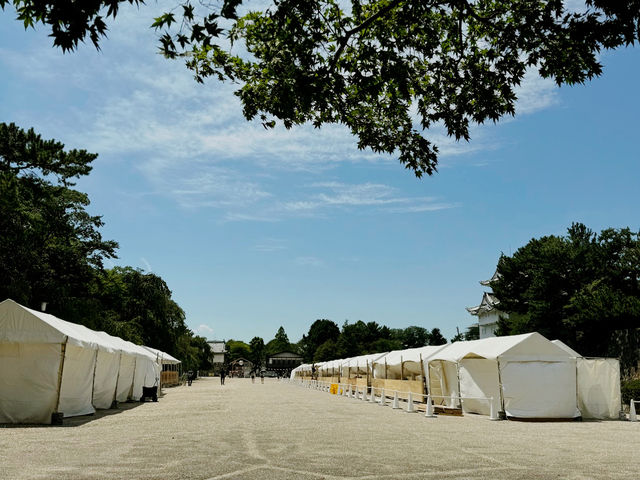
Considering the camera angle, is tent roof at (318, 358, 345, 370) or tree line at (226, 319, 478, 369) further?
tree line at (226, 319, 478, 369)

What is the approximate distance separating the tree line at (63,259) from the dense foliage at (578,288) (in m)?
34.0

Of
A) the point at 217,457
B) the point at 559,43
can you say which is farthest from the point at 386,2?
the point at 217,457

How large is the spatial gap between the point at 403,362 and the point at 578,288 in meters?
20.9

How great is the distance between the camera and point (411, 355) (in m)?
30.8

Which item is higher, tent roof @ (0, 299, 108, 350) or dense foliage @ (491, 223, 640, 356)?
dense foliage @ (491, 223, 640, 356)

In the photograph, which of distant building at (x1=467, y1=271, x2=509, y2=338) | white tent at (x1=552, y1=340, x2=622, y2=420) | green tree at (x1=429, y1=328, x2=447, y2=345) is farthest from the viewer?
green tree at (x1=429, y1=328, x2=447, y2=345)

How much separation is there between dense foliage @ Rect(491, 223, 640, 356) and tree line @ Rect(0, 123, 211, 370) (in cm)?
3400

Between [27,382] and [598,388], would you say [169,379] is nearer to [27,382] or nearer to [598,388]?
[27,382]

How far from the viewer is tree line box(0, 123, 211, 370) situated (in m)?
24.9

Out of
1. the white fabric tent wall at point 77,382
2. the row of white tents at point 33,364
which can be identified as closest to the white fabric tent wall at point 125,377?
the white fabric tent wall at point 77,382

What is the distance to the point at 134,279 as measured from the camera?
61531 mm

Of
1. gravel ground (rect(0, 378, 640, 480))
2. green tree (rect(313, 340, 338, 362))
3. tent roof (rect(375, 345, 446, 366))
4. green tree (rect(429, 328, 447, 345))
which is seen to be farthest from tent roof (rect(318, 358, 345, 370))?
green tree (rect(429, 328, 447, 345))

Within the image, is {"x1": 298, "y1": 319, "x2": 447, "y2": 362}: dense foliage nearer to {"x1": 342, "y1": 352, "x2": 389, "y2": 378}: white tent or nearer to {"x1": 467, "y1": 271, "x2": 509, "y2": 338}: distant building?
{"x1": 467, "y1": 271, "x2": 509, "y2": 338}: distant building

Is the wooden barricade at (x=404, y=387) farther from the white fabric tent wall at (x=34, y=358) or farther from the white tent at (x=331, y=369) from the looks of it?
the white tent at (x=331, y=369)
